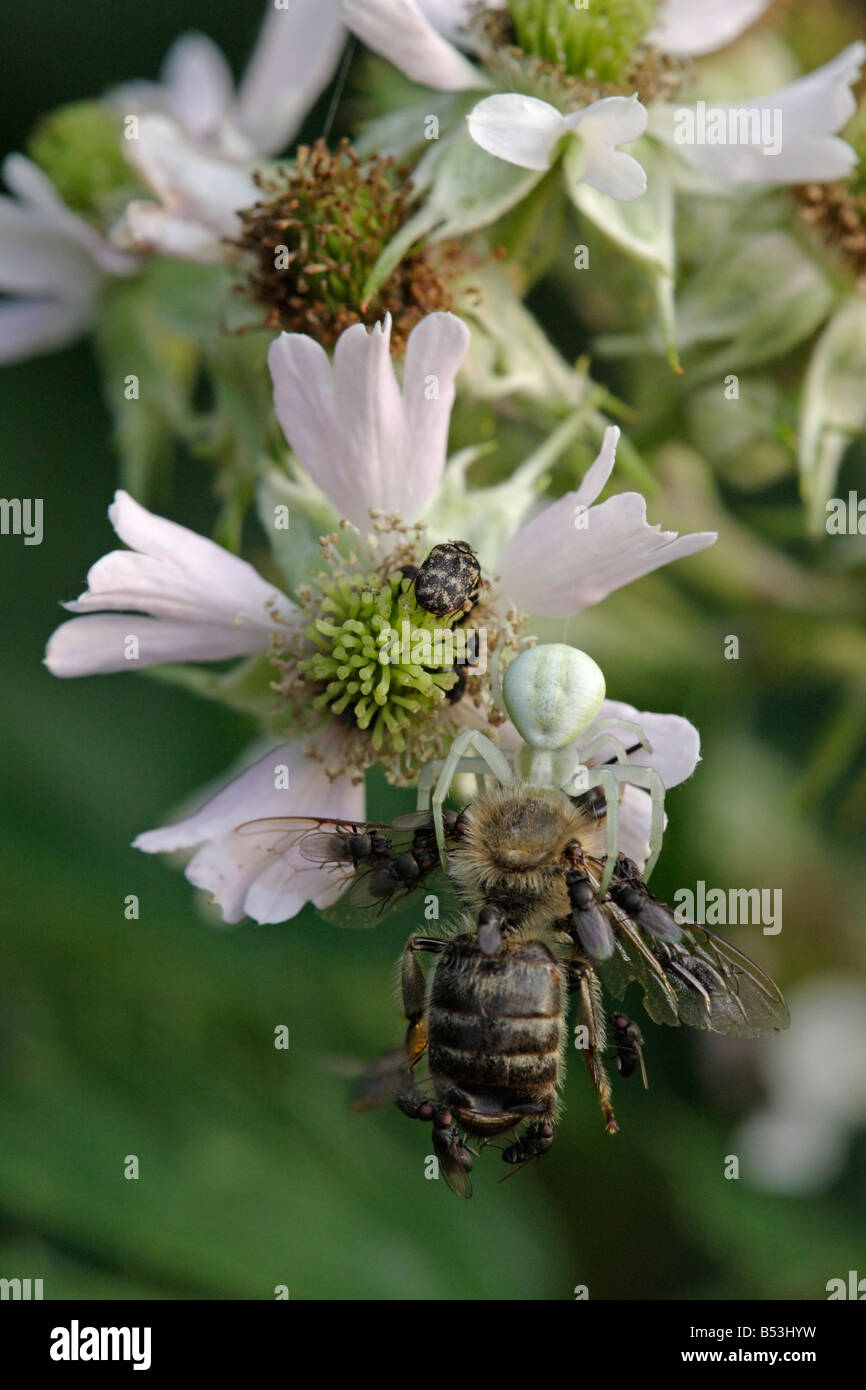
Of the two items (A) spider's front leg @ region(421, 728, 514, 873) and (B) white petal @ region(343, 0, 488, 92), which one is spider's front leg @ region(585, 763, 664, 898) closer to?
(A) spider's front leg @ region(421, 728, 514, 873)

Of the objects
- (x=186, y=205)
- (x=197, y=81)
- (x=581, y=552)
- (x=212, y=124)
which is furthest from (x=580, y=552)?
(x=197, y=81)

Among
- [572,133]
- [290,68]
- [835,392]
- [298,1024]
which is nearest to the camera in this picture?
[572,133]

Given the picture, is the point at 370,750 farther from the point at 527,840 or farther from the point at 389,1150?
the point at 389,1150

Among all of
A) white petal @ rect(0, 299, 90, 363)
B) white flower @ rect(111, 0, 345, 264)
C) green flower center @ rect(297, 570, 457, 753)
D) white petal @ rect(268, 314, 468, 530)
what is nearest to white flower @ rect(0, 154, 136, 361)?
white petal @ rect(0, 299, 90, 363)

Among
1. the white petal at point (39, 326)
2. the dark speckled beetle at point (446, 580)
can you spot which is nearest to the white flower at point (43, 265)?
the white petal at point (39, 326)

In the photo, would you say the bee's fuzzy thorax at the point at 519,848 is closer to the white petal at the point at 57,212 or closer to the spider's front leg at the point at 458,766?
the spider's front leg at the point at 458,766

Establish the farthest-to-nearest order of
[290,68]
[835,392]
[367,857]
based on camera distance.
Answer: [290,68], [835,392], [367,857]

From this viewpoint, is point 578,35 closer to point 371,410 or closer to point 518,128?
point 518,128
